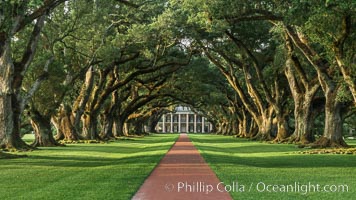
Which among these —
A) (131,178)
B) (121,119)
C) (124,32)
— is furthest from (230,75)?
(131,178)

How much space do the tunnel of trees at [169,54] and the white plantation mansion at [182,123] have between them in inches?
4977

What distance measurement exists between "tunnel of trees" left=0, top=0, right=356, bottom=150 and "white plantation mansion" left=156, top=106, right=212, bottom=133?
12642 cm

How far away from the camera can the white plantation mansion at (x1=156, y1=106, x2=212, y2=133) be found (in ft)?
602

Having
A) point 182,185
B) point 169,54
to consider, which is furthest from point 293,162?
point 169,54

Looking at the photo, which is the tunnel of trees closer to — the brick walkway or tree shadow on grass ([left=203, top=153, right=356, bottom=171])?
tree shadow on grass ([left=203, top=153, right=356, bottom=171])

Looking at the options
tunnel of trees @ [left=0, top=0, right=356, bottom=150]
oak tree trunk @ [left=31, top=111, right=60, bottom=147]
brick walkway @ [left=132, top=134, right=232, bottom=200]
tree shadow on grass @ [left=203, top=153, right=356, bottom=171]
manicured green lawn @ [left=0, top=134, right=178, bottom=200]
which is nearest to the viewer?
brick walkway @ [left=132, top=134, right=232, bottom=200]

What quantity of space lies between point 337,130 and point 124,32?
18245 mm

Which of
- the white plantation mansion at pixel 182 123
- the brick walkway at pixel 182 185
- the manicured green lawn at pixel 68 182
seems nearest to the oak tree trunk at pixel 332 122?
the brick walkway at pixel 182 185

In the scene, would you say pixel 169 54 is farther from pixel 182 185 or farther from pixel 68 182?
pixel 182 185

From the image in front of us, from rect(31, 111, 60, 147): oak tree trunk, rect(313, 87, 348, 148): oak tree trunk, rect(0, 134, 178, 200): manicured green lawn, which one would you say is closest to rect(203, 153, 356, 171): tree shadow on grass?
rect(0, 134, 178, 200): manicured green lawn

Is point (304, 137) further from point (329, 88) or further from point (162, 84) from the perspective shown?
point (162, 84)

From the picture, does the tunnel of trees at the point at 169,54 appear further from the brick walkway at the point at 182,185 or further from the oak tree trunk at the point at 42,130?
the brick walkway at the point at 182,185

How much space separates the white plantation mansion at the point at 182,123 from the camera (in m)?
183

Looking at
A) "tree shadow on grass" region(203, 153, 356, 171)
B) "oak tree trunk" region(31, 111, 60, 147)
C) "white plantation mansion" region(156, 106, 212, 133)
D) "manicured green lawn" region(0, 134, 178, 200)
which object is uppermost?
"white plantation mansion" region(156, 106, 212, 133)
